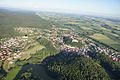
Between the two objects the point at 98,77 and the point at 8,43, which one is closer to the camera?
the point at 98,77

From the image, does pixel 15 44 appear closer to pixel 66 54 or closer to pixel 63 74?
pixel 66 54

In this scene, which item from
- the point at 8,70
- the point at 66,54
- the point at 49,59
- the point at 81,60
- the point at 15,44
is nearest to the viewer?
the point at 8,70

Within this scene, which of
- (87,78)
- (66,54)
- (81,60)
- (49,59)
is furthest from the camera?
(66,54)

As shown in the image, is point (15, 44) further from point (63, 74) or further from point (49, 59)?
point (63, 74)

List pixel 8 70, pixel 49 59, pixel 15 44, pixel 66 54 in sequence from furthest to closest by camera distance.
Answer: pixel 15 44
pixel 66 54
pixel 49 59
pixel 8 70

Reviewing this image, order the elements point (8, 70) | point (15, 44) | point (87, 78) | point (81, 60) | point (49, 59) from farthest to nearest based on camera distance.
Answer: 1. point (15, 44)
2. point (49, 59)
3. point (81, 60)
4. point (8, 70)
5. point (87, 78)

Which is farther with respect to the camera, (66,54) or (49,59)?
(66,54)

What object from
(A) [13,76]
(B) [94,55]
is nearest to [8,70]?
(A) [13,76]

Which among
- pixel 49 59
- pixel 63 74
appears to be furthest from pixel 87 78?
pixel 49 59
